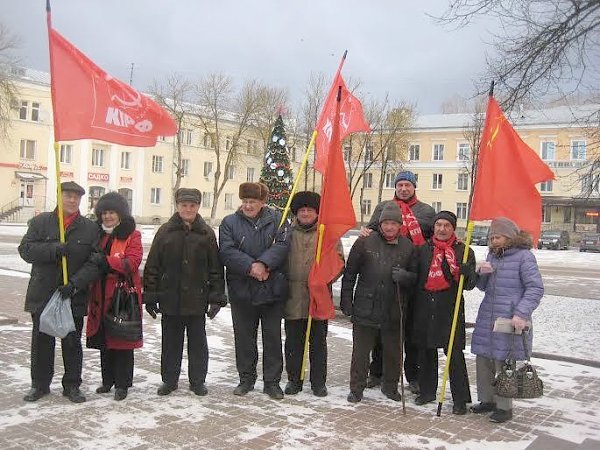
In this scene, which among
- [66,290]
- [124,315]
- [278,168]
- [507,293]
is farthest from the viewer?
[278,168]

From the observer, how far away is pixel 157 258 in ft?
19.3

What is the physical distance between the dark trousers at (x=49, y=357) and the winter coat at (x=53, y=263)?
17cm

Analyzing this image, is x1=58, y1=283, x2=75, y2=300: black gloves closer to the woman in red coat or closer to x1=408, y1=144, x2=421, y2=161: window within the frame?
the woman in red coat

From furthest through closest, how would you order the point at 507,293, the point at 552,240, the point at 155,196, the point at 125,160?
the point at 155,196
the point at 125,160
the point at 552,240
the point at 507,293

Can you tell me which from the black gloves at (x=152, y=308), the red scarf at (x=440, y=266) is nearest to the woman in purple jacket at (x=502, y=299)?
the red scarf at (x=440, y=266)

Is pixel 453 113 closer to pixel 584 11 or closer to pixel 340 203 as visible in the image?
pixel 584 11

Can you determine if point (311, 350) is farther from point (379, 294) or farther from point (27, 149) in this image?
point (27, 149)

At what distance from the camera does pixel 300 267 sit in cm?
620

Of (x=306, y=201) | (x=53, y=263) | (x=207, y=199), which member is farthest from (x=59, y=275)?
(x=207, y=199)

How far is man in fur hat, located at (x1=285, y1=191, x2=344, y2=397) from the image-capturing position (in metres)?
6.16

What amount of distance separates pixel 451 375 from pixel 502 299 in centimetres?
91

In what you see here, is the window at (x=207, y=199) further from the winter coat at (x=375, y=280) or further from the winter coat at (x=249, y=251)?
the winter coat at (x=375, y=280)

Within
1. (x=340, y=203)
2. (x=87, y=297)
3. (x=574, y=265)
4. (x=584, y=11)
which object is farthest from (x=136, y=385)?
(x=574, y=265)

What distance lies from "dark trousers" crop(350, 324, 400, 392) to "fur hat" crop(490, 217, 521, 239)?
1362 mm
